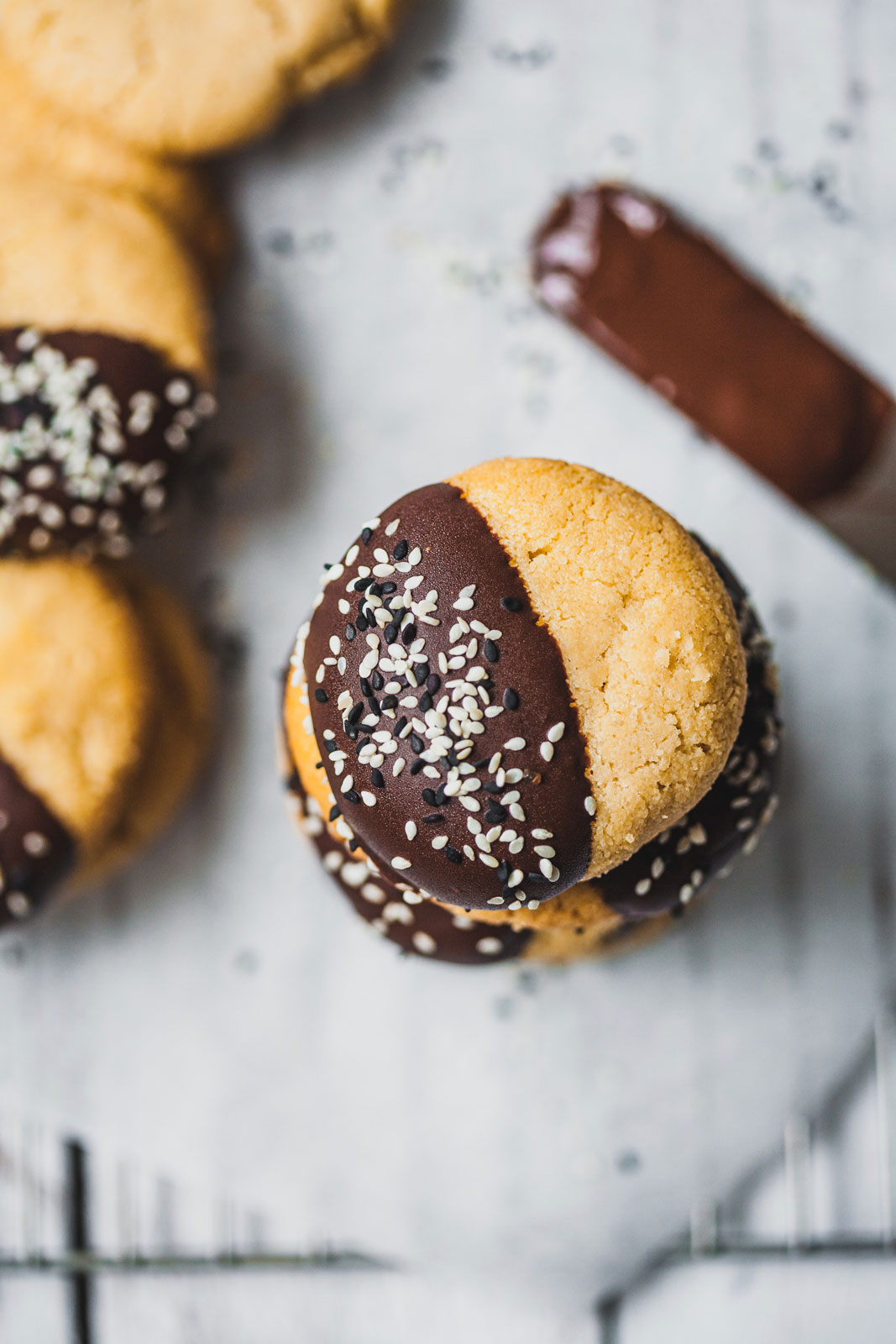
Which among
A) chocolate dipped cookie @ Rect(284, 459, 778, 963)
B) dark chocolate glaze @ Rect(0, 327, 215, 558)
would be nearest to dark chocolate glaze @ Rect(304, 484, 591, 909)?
chocolate dipped cookie @ Rect(284, 459, 778, 963)

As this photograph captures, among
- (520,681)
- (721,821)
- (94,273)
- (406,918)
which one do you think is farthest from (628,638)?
(94,273)

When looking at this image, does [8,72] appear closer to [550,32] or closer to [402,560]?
[550,32]

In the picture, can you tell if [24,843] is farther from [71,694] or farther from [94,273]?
[94,273]

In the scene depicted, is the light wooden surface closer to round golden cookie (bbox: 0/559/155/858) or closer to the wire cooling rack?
the wire cooling rack

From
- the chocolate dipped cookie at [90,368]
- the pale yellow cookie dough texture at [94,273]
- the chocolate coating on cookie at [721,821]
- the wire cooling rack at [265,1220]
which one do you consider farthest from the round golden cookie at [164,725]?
the chocolate coating on cookie at [721,821]

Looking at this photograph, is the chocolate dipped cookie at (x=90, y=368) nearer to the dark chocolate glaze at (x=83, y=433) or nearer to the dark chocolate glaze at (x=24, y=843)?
the dark chocolate glaze at (x=83, y=433)

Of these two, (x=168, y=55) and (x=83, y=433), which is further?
(x=168, y=55)
